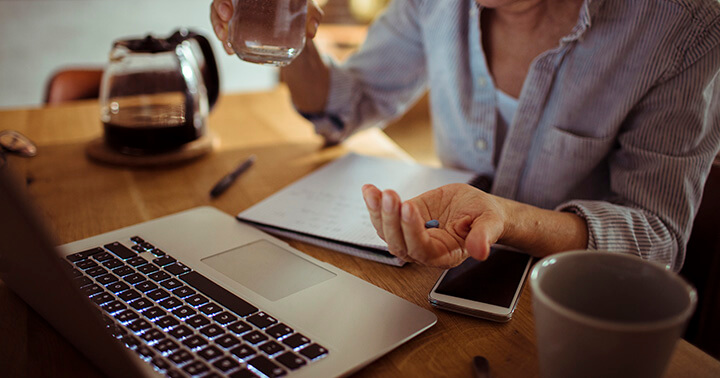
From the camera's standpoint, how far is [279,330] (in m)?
0.51

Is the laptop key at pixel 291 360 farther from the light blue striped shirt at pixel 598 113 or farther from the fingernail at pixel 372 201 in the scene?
the light blue striped shirt at pixel 598 113

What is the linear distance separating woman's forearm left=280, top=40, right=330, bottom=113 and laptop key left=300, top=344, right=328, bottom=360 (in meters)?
0.64

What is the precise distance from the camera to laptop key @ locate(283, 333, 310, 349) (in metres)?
0.49

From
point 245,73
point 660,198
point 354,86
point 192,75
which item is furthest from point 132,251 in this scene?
point 245,73

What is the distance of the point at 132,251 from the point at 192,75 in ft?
1.65

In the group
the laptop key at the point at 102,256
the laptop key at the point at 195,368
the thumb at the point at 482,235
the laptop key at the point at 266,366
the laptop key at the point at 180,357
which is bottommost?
the laptop key at the point at 266,366

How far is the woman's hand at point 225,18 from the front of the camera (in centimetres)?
76

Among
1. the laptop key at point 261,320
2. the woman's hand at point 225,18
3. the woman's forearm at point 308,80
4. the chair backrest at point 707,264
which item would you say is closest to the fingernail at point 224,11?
the woman's hand at point 225,18

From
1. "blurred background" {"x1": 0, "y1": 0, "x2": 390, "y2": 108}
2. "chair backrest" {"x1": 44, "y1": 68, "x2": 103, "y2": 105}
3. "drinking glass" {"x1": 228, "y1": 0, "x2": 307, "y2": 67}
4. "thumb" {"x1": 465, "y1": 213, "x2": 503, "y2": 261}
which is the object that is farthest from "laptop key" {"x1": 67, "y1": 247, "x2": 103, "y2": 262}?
"blurred background" {"x1": 0, "y1": 0, "x2": 390, "y2": 108}

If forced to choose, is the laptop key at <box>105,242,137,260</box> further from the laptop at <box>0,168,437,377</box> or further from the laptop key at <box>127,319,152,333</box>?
the laptop key at <box>127,319,152,333</box>

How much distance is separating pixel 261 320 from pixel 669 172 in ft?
2.01

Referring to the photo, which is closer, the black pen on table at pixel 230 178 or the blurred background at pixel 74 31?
the black pen on table at pixel 230 178

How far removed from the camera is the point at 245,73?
11.3 feet

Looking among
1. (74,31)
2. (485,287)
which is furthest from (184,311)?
(74,31)
